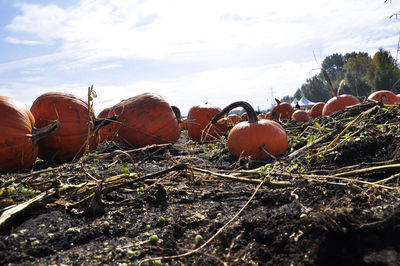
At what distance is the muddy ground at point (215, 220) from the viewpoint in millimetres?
1471

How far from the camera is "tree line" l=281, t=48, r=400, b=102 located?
3940 cm

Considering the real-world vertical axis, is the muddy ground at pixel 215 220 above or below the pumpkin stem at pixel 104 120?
below

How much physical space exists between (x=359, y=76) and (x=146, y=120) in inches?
2240

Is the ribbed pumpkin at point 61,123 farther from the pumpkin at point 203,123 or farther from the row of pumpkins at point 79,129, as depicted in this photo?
the pumpkin at point 203,123

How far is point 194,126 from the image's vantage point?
7523mm

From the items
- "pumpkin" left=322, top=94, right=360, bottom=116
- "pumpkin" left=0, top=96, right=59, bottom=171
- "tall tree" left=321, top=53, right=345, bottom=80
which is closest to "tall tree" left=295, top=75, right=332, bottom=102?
"tall tree" left=321, top=53, right=345, bottom=80

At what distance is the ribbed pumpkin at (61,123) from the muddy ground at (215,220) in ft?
5.15

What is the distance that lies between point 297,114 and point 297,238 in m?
11.4

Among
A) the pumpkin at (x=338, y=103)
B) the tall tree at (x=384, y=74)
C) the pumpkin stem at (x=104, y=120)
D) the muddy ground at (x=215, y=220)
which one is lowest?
the muddy ground at (x=215, y=220)

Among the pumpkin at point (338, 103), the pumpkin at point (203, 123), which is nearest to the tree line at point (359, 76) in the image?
the pumpkin at point (338, 103)

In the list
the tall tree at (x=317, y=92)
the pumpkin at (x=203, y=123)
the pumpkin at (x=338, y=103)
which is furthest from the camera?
the tall tree at (x=317, y=92)

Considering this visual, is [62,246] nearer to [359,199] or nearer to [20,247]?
[20,247]

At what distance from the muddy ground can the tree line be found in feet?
37.1

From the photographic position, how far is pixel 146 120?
551cm
